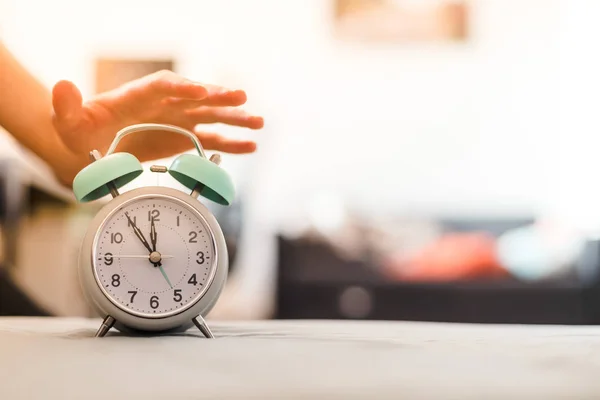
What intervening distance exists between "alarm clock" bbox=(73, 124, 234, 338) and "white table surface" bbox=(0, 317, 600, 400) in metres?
0.03

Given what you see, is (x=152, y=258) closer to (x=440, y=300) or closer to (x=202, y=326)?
(x=202, y=326)

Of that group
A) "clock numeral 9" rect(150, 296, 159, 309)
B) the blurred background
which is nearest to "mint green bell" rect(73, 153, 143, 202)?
"clock numeral 9" rect(150, 296, 159, 309)

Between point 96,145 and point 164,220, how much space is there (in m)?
0.34

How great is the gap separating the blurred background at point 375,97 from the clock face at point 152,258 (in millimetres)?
2429

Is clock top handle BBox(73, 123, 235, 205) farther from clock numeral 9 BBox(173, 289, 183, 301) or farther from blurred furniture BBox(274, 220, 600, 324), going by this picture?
blurred furniture BBox(274, 220, 600, 324)

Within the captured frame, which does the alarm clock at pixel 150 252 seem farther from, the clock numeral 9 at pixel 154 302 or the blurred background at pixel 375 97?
the blurred background at pixel 375 97

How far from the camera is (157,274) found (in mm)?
776

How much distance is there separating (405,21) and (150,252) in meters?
2.98

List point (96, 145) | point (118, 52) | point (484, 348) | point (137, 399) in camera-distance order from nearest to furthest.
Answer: point (137, 399)
point (484, 348)
point (96, 145)
point (118, 52)

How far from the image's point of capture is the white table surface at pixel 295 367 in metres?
0.45

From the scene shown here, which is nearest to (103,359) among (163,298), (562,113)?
(163,298)

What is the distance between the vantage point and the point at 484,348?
2.13ft

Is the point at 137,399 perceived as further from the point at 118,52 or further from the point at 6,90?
the point at 118,52

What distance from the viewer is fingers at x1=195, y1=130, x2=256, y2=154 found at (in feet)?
3.56
